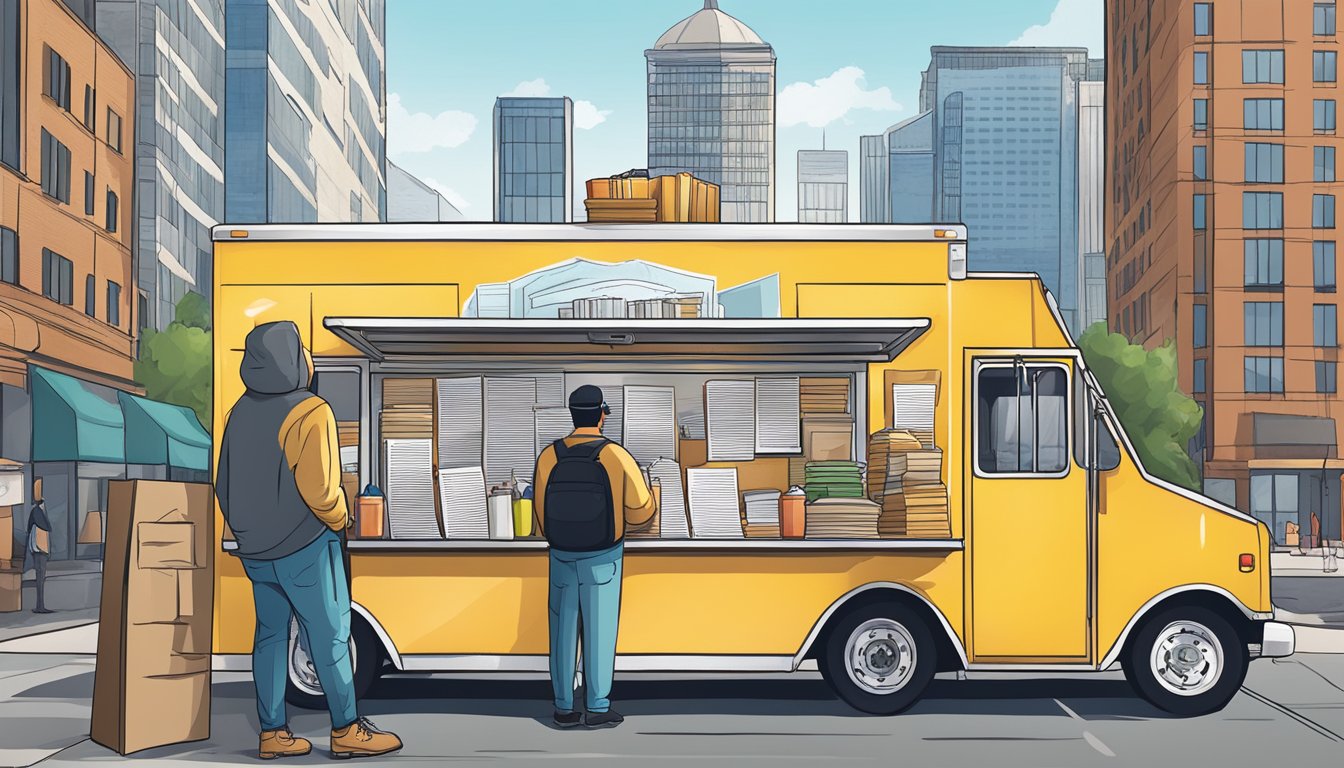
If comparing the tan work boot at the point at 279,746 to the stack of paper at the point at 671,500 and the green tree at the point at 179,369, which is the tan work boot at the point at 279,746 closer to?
the stack of paper at the point at 671,500

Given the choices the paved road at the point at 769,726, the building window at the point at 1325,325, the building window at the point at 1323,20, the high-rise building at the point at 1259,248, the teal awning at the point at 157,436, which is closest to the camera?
the paved road at the point at 769,726

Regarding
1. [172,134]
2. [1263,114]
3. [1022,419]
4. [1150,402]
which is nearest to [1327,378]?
[1263,114]

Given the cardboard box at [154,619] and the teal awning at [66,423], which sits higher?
the teal awning at [66,423]

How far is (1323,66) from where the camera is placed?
60.6 m

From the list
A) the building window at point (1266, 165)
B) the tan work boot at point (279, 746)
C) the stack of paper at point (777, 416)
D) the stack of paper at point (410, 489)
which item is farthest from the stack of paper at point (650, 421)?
the building window at point (1266, 165)

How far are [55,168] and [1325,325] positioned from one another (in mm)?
50209

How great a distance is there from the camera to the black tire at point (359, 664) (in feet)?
30.4

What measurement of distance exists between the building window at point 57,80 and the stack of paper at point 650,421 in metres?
23.7

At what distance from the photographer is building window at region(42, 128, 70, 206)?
1145 inches

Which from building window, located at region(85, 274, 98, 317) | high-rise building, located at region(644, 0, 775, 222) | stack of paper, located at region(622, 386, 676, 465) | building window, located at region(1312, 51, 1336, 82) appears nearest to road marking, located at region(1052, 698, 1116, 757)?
stack of paper, located at region(622, 386, 676, 465)

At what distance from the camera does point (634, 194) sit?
9891mm

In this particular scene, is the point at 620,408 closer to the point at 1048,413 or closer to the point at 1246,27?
the point at 1048,413

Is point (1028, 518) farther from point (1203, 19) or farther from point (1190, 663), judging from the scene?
point (1203, 19)

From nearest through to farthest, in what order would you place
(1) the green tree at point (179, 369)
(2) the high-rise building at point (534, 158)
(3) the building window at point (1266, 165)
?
(1) the green tree at point (179, 369), (3) the building window at point (1266, 165), (2) the high-rise building at point (534, 158)
